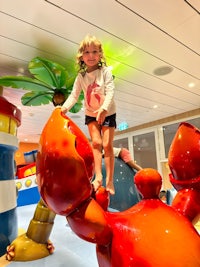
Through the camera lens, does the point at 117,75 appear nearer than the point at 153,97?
Yes

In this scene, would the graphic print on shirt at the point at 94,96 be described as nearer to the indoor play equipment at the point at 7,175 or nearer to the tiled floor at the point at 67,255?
the indoor play equipment at the point at 7,175

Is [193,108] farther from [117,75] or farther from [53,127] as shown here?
[53,127]

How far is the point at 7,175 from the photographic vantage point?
663 millimetres

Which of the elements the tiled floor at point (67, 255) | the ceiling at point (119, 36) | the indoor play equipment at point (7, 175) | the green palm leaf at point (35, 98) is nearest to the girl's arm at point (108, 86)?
the indoor play equipment at point (7, 175)

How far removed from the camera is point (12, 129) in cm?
70

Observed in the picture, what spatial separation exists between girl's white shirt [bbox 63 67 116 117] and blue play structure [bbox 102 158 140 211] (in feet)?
1.25

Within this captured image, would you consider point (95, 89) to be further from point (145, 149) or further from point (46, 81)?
point (145, 149)

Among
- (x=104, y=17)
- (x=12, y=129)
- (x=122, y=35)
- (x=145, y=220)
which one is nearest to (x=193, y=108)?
(x=122, y=35)

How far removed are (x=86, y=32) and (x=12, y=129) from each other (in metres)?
0.97

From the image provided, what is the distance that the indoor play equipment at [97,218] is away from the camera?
0.26 meters

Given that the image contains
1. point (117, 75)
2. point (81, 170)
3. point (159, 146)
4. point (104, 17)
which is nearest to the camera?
point (81, 170)

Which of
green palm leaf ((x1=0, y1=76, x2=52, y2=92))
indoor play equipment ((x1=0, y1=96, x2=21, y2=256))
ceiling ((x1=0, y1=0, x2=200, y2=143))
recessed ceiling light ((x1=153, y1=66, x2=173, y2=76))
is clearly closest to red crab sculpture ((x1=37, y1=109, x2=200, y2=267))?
indoor play equipment ((x1=0, y1=96, x2=21, y2=256))

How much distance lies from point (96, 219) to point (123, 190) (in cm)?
82

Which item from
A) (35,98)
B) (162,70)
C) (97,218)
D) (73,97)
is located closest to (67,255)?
(97,218)
